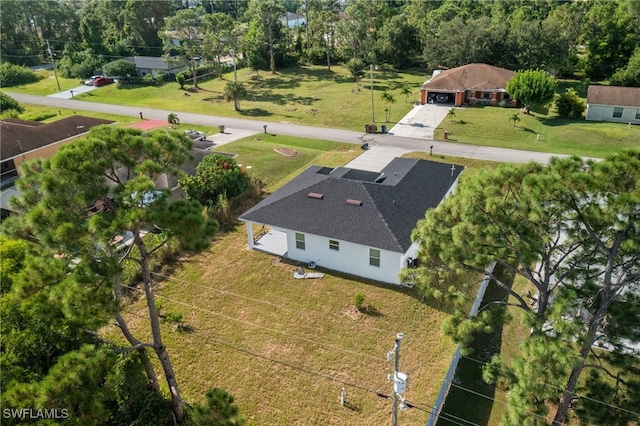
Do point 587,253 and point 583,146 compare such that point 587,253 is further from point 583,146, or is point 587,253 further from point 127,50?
point 127,50

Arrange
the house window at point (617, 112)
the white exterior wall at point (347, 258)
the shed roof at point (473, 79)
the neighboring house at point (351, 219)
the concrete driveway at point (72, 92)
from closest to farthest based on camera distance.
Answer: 1. the white exterior wall at point (347, 258)
2. the neighboring house at point (351, 219)
3. the house window at point (617, 112)
4. the shed roof at point (473, 79)
5. the concrete driveway at point (72, 92)

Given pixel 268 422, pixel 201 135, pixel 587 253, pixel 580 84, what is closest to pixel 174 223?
pixel 268 422

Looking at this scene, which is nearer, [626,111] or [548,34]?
[626,111]

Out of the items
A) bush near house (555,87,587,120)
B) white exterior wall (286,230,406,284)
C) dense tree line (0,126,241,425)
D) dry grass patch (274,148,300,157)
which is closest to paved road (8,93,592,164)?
dry grass patch (274,148,300,157)

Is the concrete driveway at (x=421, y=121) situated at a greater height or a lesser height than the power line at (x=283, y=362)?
greater

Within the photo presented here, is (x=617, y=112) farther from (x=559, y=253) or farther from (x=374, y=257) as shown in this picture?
(x=559, y=253)

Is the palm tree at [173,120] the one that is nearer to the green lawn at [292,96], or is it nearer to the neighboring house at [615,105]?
the green lawn at [292,96]

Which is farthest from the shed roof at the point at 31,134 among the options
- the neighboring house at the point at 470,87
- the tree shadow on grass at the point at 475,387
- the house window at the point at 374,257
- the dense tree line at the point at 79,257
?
the neighboring house at the point at 470,87
